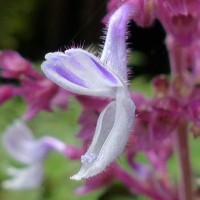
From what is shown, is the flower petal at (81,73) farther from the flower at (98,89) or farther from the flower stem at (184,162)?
the flower stem at (184,162)

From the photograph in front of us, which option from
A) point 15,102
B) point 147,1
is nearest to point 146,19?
point 147,1

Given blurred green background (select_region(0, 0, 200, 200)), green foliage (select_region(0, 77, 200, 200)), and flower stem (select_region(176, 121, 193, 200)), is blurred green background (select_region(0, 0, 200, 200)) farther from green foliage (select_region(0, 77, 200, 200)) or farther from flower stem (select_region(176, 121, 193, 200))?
flower stem (select_region(176, 121, 193, 200))

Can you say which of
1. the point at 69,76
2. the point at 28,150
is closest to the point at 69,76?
the point at 69,76

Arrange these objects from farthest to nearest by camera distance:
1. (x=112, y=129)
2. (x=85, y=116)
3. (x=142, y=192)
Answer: (x=142, y=192)
(x=85, y=116)
(x=112, y=129)

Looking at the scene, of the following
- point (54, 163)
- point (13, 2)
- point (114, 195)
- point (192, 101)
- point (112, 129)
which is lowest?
point (112, 129)

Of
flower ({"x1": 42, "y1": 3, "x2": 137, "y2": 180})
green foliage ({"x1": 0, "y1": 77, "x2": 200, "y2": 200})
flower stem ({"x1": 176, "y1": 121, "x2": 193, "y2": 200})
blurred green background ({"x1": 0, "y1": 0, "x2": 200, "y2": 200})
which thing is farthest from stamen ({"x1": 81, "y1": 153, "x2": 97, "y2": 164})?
green foliage ({"x1": 0, "y1": 77, "x2": 200, "y2": 200})

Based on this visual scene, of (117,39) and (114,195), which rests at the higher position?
(114,195)

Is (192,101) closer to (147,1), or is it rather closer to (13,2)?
(147,1)
